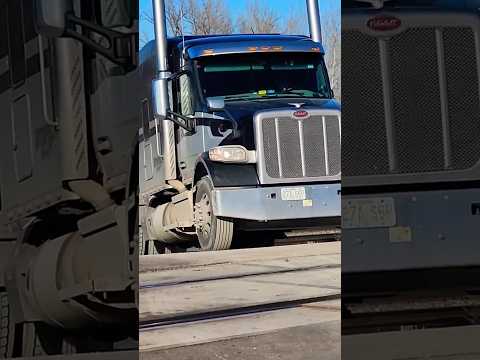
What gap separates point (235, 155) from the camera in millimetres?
2072

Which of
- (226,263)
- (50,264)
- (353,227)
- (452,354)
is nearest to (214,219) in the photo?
(226,263)

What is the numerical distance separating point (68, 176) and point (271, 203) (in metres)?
0.72

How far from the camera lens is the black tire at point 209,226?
2057 mm

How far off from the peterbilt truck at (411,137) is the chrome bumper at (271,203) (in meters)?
1.01

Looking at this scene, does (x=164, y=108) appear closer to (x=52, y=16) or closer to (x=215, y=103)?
(x=215, y=103)

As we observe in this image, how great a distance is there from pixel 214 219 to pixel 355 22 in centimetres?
141

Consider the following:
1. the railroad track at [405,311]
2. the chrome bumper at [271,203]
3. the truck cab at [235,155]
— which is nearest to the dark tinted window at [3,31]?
the truck cab at [235,155]

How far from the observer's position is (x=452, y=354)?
130 inches

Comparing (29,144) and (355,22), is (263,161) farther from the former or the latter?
(355,22)

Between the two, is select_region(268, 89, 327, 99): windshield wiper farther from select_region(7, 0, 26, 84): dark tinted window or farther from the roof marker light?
select_region(7, 0, 26, 84): dark tinted window

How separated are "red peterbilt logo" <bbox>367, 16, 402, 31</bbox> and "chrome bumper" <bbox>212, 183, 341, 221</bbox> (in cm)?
126

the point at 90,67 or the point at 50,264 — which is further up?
the point at 90,67

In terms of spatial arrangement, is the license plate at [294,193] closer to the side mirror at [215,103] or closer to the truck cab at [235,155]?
the truck cab at [235,155]

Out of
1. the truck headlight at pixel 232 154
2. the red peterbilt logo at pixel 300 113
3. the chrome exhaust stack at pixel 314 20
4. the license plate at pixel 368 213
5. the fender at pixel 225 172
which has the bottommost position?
the license plate at pixel 368 213
